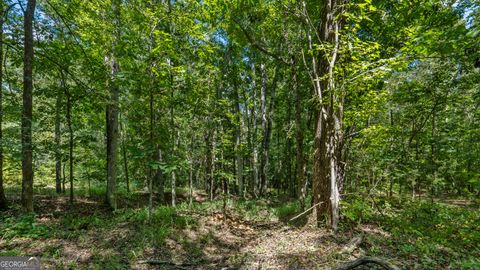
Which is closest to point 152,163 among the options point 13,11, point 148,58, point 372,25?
point 148,58

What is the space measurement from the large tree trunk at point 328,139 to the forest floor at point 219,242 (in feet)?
2.14

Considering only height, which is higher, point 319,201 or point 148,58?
point 148,58

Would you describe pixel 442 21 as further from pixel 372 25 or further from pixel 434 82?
pixel 434 82

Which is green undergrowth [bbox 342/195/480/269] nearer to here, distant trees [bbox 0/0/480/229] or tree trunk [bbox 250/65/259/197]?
distant trees [bbox 0/0/480/229]

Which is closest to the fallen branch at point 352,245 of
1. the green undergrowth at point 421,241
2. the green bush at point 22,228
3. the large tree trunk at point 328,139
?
the green undergrowth at point 421,241

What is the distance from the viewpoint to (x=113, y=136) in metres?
8.90

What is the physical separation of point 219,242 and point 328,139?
3.65 metres

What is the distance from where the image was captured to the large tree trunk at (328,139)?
5340 mm

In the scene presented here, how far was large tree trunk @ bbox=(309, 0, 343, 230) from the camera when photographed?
5.34 metres

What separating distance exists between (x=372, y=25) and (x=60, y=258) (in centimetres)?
904

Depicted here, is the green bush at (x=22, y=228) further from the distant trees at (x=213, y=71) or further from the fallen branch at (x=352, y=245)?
the fallen branch at (x=352, y=245)

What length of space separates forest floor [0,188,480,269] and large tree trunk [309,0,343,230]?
653 mm

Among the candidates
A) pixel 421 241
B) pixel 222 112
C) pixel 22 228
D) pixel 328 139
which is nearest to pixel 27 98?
pixel 22 228

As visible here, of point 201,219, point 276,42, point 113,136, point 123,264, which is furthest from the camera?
point 276,42
